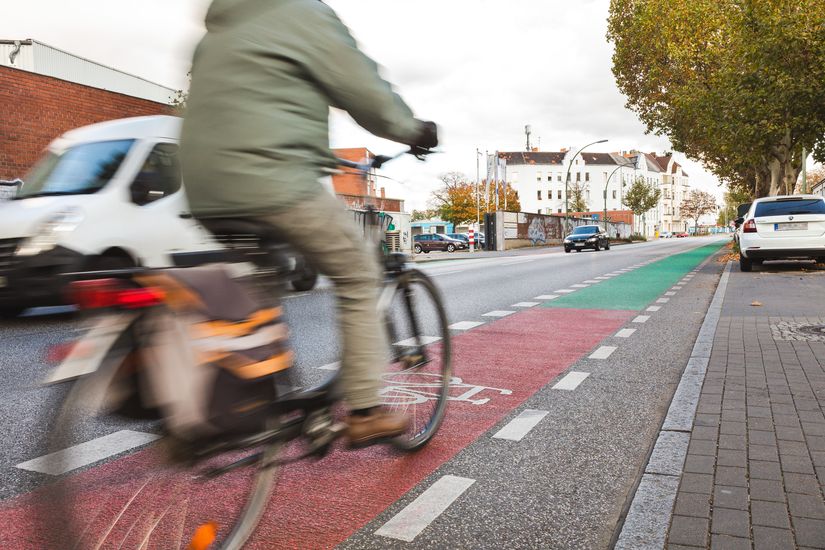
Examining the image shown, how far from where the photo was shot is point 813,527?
2.78 metres

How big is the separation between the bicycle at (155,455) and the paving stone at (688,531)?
1.21m

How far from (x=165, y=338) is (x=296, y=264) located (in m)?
0.75

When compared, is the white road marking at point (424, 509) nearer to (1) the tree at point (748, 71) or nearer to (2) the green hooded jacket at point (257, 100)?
(2) the green hooded jacket at point (257, 100)

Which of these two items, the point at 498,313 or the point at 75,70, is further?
the point at 75,70

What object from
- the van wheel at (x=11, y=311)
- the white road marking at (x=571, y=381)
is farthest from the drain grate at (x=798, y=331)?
the van wheel at (x=11, y=311)

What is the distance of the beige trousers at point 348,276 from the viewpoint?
2443mm

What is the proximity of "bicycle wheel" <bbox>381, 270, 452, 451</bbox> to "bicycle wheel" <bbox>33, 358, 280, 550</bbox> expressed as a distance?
3.40 feet

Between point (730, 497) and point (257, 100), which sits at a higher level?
point (257, 100)

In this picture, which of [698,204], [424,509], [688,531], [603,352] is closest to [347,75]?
[424,509]

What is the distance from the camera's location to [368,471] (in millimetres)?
3488

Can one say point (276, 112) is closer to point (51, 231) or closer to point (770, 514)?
point (770, 514)

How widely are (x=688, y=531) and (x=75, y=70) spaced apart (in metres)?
36.8

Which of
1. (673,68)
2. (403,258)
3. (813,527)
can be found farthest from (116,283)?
(673,68)

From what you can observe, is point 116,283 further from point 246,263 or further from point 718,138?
point 718,138
